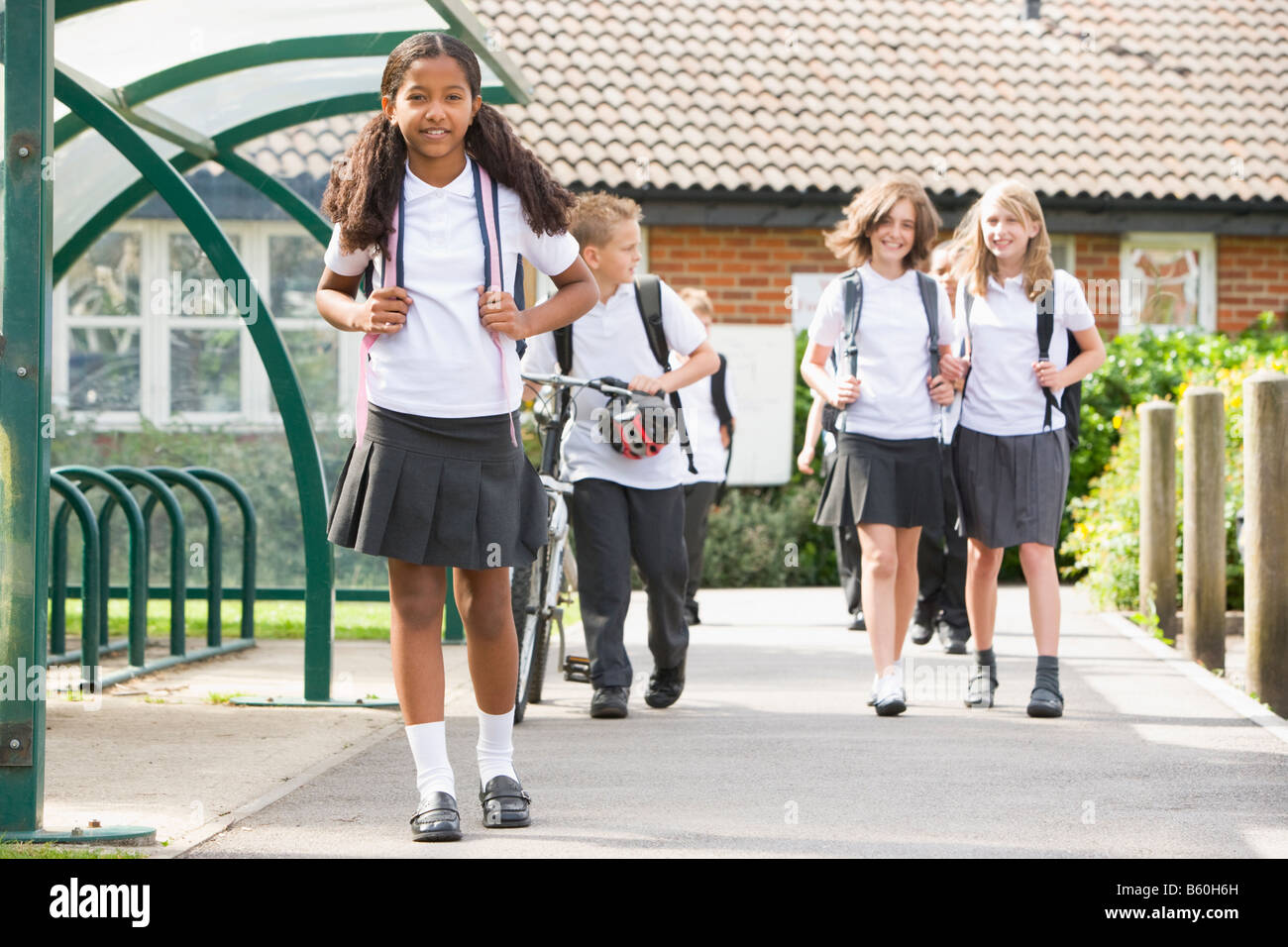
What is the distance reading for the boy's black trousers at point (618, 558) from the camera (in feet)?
20.2

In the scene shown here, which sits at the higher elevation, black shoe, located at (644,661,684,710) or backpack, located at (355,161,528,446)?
backpack, located at (355,161,528,446)

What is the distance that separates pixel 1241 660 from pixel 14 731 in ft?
21.3

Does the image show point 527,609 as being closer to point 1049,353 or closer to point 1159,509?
point 1049,353

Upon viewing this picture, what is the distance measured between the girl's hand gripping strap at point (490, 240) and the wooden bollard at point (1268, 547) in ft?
12.6

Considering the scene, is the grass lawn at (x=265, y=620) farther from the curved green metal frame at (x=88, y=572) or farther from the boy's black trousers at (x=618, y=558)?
the boy's black trousers at (x=618, y=558)

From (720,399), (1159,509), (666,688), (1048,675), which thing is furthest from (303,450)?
(1159,509)

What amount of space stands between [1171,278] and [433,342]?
12670 mm

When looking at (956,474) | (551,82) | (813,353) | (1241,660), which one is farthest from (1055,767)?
(551,82)

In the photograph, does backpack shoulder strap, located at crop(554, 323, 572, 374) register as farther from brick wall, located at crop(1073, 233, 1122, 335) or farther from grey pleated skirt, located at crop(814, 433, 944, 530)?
brick wall, located at crop(1073, 233, 1122, 335)

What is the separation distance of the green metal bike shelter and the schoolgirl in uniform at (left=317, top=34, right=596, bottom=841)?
2.40ft

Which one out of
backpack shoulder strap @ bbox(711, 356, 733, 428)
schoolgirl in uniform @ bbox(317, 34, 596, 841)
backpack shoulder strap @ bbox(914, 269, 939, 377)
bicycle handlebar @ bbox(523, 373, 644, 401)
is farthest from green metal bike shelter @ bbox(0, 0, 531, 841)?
backpack shoulder strap @ bbox(711, 356, 733, 428)

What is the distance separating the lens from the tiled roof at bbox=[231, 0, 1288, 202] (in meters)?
14.7

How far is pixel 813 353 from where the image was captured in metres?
6.43
